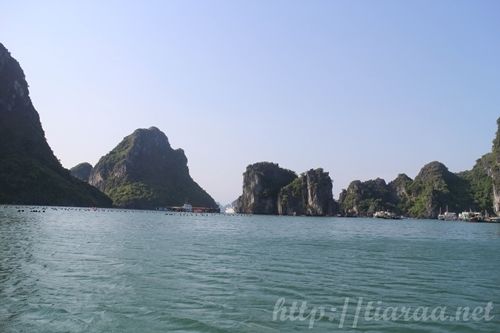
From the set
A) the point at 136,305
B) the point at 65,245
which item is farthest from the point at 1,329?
the point at 65,245

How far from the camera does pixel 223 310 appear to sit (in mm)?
18297

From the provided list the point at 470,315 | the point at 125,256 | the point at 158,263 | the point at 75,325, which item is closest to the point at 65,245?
the point at 125,256

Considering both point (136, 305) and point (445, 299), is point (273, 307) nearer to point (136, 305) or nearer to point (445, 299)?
point (136, 305)

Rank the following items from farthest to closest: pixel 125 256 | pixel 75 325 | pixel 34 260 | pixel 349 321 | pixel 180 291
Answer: pixel 125 256 < pixel 34 260 < pixel 180 291 < pixel 349 321 < pixel 75 325

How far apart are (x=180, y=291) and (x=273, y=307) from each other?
5.42 metres

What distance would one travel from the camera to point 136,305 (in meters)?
18.8

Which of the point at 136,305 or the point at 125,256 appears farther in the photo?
the point at 125,256

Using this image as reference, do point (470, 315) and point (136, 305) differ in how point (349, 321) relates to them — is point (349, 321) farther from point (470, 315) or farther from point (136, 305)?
point (136, 305)

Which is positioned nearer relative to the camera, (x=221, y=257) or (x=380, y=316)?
(x=380, y=316)

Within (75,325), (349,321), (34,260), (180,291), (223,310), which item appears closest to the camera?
(75,325)

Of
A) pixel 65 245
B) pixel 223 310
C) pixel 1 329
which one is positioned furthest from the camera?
pixel 65 245

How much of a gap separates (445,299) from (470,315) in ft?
9.74

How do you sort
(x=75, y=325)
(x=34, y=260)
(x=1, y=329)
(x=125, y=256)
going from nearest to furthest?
(x=1, y=329) → (x=75, y=325) → (x=34, y=260) → (x=125, y=256)

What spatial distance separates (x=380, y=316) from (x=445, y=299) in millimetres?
6169
